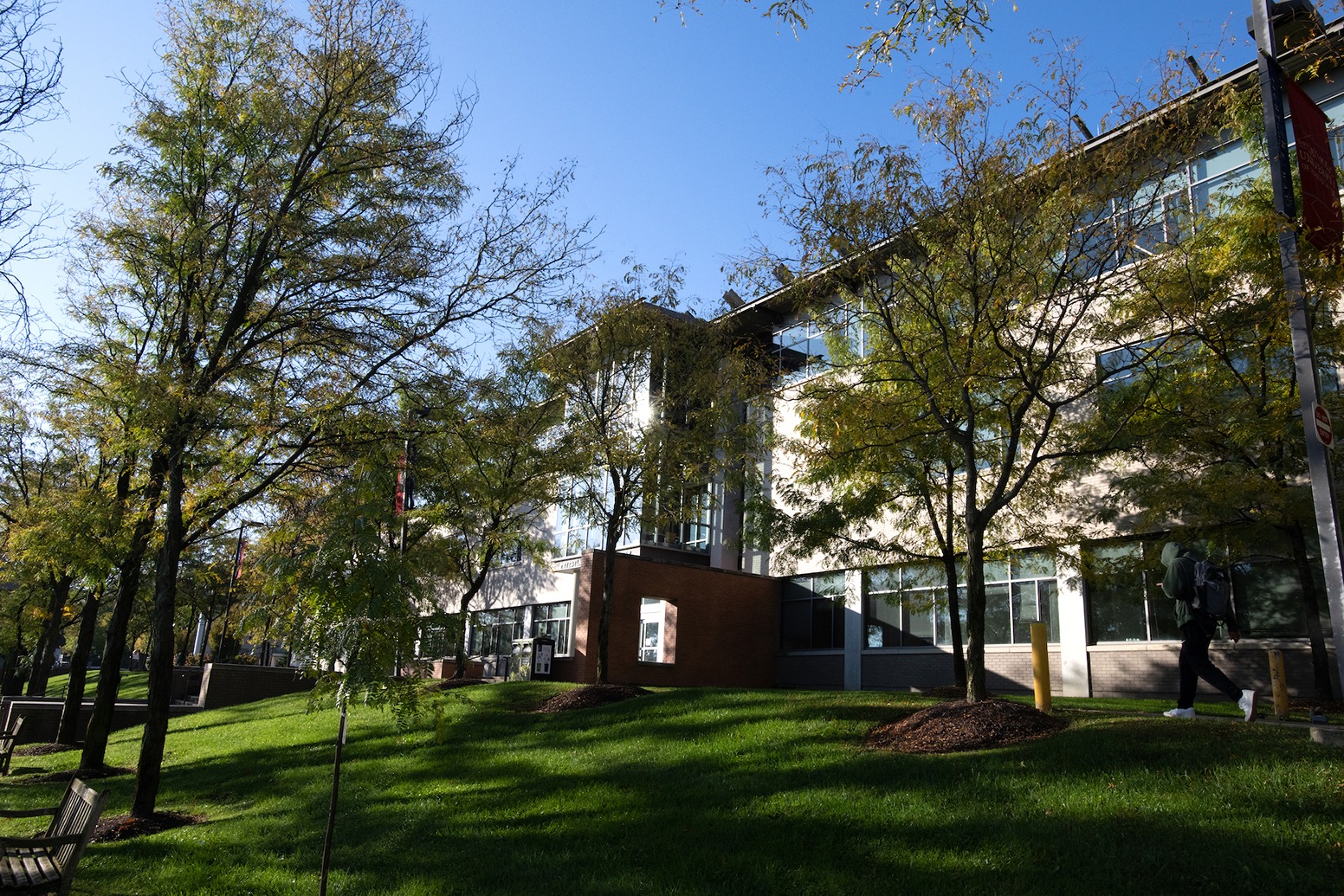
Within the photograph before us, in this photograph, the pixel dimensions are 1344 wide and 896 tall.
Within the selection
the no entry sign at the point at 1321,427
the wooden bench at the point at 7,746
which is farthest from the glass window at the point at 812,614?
the no entry sign at the point at 1321,427

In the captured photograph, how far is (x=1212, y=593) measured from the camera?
964cm

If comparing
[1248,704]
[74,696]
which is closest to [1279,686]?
[1248,704]

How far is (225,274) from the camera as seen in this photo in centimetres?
1238

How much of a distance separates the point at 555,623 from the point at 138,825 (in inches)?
814

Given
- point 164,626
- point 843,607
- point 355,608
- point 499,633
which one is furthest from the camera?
point 499,633

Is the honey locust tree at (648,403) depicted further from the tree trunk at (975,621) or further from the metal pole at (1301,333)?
the metal pole at (1301,333)

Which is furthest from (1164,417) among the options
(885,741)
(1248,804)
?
(1248,804)

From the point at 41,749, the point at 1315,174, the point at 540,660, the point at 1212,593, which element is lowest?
the point at 41,749

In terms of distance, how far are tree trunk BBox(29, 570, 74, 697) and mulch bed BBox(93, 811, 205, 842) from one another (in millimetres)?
11579

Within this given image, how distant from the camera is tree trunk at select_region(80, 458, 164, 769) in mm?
14141

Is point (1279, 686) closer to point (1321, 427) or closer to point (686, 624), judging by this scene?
point (1321, 427)

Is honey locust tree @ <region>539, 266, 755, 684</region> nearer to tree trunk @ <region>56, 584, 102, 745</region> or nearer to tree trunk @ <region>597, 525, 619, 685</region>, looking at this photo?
tree trunk @ <region>597, 525, 619, 685</region>

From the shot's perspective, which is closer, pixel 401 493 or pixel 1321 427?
pixel 1321 427

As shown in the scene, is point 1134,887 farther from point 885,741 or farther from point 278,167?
point 278,167
